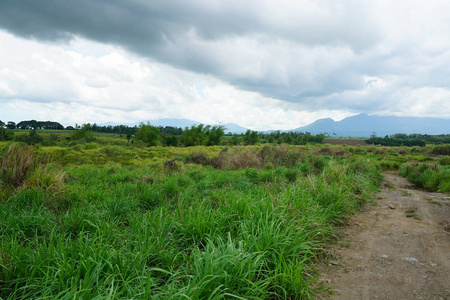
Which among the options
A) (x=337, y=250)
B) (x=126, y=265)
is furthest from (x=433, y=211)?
(x=126, y=265)

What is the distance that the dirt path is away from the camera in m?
2.70

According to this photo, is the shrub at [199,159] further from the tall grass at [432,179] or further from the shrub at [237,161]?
the tall grass at [432,179]

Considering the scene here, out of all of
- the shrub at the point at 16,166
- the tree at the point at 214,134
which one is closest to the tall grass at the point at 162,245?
the shrub at the point at 16,166

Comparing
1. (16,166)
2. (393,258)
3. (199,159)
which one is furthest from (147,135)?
(393,258)

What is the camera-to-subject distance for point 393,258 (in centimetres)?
344

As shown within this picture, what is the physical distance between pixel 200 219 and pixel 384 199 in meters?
6.30

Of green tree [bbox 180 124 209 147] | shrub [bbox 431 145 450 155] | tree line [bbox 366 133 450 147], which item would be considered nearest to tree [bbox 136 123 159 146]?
green tree [bbox 180 124 209 147]

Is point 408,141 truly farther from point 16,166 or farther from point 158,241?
point 16,166

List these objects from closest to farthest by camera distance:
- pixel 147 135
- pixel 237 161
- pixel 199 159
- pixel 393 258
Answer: pixel 393 258 → pixel 237 161 → pixel 199 159 → pixel 147 135

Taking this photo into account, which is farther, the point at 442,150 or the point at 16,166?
the point at 442,150

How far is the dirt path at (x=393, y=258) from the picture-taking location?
270 centimetres

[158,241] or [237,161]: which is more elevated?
[158,241]

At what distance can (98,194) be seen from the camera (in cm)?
608

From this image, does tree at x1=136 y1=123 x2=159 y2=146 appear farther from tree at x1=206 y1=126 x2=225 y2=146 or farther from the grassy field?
the grassy field
